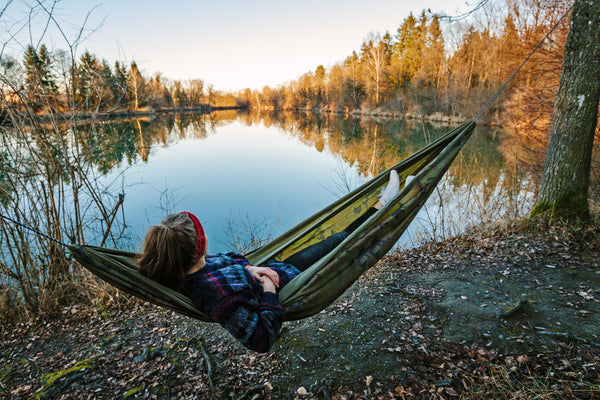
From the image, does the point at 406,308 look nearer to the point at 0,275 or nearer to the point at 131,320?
the point at 131,320

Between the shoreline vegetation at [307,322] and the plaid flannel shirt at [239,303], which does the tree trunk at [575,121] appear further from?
the plaid flannel shirt at [239,303]

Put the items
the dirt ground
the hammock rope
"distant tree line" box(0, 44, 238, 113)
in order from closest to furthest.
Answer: the hammock rope < the dirt ground < "distant tree line" box(0, 44, 238, 113)

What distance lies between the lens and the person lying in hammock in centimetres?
114

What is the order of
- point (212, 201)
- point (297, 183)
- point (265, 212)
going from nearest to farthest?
1. point (265, 212)
2. point (212, 201)
3. point (297, 183)

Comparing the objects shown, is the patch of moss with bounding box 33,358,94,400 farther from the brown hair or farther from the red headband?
the red headband

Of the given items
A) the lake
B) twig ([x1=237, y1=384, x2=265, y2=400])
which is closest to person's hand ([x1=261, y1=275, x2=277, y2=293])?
twig ([x1=237, y1=384, x2=265, y2=400])

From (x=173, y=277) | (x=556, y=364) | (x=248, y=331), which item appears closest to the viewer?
(x=248, y=331)

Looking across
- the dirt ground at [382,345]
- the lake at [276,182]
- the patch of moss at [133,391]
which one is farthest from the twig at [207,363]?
the lake at [276,182]

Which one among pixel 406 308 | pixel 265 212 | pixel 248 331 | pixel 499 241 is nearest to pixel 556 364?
pixel 406 308

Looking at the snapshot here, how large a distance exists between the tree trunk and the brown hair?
9.94ft

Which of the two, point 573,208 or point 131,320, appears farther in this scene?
point 573,208

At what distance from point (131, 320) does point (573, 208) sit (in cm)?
378

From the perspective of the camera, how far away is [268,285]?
1332 millimetres

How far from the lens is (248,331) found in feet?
3.68
